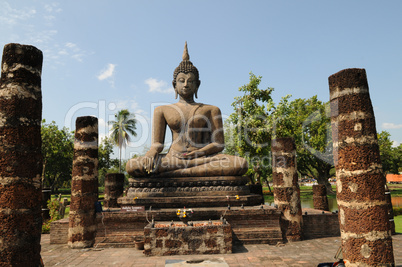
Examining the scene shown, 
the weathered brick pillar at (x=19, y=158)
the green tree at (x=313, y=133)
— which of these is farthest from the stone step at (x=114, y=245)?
the green tree at (x=313, y=133)

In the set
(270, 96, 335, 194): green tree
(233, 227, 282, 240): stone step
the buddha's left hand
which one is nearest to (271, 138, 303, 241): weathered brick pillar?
(233, 227, 282, 240): stone step

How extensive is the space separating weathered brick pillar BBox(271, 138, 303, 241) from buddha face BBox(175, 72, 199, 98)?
4.59 m

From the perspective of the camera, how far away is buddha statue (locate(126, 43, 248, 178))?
1116cm

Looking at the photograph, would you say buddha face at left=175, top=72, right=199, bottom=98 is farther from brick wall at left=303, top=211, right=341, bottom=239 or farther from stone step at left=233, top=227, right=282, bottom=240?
brick wall at left=303, top=211, right=341, bottom=239

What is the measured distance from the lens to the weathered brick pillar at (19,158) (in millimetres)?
4594

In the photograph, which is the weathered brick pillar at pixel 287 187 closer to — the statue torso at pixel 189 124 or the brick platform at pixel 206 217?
the brick platform at pixel 206 217

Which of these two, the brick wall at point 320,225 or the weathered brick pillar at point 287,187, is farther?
the brick wall at point 320,225

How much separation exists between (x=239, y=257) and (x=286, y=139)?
14.3 ft

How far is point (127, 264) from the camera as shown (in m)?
7.01

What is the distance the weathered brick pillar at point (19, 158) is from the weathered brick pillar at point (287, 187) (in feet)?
23.9

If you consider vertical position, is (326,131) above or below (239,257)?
above

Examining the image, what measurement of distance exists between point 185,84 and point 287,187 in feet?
19.6

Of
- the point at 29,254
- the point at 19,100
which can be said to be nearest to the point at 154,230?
the point at 29,254

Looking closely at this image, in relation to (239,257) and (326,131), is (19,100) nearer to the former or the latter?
(239,257)
